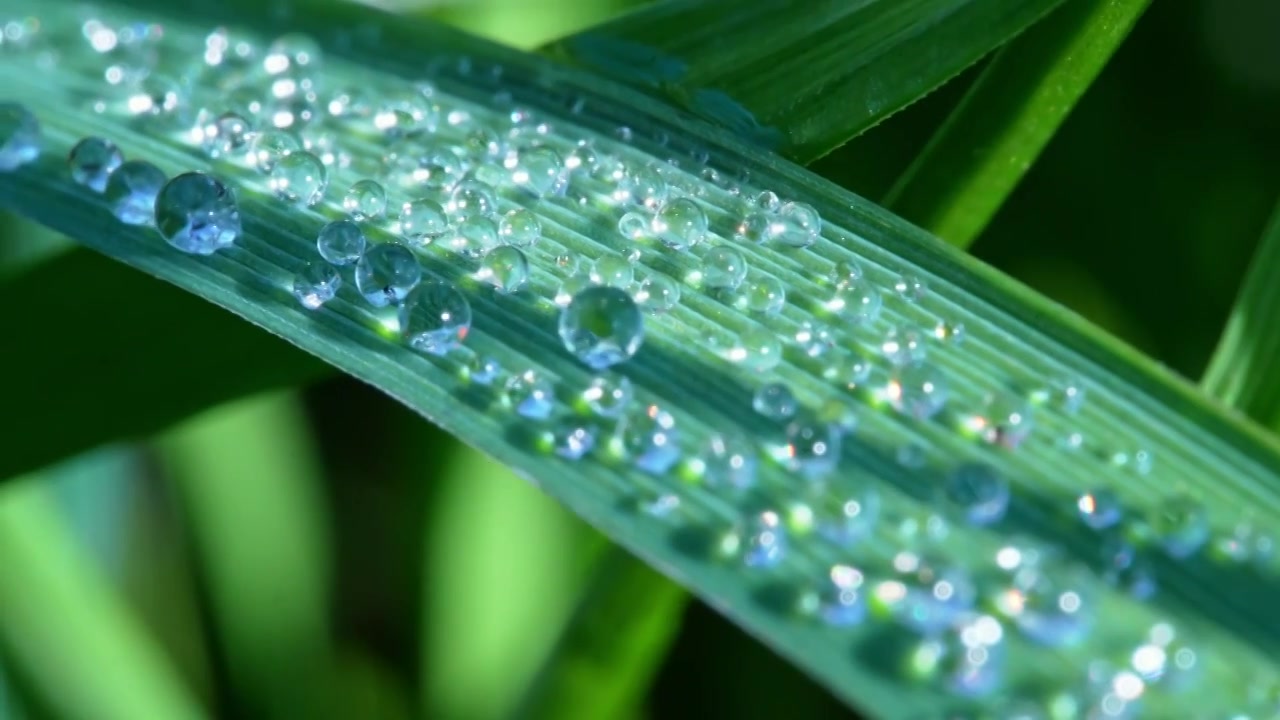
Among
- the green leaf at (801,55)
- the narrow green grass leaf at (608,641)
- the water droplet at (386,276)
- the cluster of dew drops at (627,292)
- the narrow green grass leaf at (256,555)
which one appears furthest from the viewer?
the narrow green grass leaf at (256,555)

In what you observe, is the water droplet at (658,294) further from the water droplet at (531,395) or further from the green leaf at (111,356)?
the green leaf at (111,356)

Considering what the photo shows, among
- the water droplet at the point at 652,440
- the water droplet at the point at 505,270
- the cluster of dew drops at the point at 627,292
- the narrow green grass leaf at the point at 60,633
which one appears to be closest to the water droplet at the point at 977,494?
the cluster of dew drops at the point at 627,292

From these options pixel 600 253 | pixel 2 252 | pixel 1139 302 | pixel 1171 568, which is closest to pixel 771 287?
pixel 600 253

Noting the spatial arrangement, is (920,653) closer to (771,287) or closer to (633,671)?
(771,287)

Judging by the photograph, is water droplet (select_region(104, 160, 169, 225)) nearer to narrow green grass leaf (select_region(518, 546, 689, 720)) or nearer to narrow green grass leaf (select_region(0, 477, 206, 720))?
narrow green grass leaf (select_region(518, 546, 689, 720))

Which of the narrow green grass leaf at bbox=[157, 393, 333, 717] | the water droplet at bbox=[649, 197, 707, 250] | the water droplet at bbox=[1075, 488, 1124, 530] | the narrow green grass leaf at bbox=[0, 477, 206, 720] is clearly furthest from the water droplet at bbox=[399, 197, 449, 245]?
the narrow green grass leaf at bbox=[157, 393, 333, 717]

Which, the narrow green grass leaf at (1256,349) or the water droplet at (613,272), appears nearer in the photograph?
the water droplet at (613,272)

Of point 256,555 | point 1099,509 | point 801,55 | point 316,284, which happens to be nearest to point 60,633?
point 256,555
